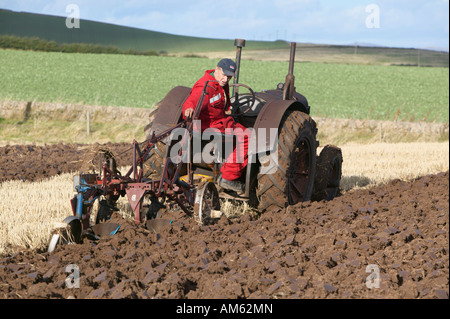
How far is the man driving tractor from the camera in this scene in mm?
5965

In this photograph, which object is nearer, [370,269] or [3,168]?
[370,269]

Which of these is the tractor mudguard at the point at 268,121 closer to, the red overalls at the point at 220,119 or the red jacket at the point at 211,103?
the red overalls at the point at 220,119

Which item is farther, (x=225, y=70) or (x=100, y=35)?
(x=100, y=35)

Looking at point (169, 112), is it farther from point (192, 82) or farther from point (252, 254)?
point (192, 82)

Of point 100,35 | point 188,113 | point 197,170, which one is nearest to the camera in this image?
point 188,113

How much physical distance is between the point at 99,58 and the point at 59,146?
2303 centimetres

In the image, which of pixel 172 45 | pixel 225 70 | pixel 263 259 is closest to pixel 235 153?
pixel 225 70

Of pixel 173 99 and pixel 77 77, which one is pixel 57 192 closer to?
pixel 173 99

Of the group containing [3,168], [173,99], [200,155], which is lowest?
[3,168]

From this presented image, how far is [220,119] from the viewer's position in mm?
6141

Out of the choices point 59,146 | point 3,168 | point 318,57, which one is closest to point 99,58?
point 318,57

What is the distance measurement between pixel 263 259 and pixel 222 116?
2050mm

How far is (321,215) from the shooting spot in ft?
20.1

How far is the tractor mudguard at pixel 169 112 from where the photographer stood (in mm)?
6293
